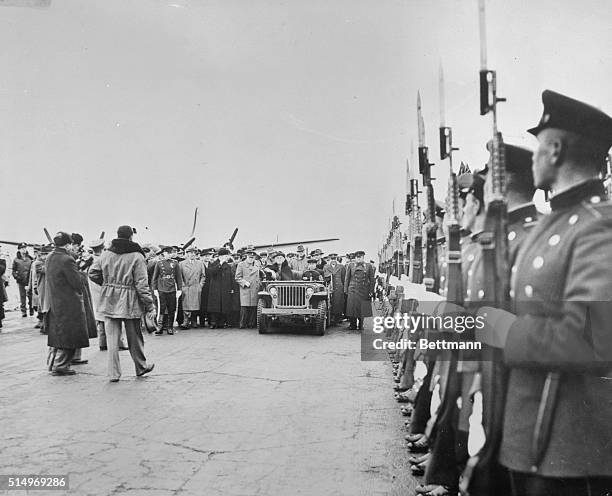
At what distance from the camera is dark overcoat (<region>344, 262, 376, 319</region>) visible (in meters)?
13.7

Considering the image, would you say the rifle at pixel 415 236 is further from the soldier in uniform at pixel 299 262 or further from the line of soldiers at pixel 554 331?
the soldier in uniform at pixel 299 262

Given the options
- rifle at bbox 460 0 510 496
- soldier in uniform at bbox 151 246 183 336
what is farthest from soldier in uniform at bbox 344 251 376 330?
rifle at bbox 460 0 510 496

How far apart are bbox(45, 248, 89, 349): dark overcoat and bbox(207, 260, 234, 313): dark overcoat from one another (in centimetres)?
599

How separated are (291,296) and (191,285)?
257 centimetres

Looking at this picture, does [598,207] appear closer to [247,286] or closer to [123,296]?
[123,296]

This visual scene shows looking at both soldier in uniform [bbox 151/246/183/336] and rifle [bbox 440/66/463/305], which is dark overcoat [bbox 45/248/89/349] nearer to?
soldier in uniform [bbox 151/246/183/336]

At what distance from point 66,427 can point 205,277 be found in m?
8.96

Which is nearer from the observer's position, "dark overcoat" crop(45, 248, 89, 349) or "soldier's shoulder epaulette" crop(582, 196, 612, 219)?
"soldier's shoulder epaulette" crop(582, 196, 612, 219)

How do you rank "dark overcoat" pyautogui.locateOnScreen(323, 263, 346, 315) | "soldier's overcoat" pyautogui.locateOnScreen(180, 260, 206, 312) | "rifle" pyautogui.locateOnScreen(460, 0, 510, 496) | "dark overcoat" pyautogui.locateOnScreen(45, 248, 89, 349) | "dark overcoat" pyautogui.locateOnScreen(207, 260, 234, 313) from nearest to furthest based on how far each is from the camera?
"rifle" pyautogui.locateOnScreen(460, 0, 510, 496), "dark overcoat" pyautogui.locateOnScreen(45, 248, 89, 349), "soldier's overcoat" pyautogui.locateOnScreen(180, 260, 206, 312), "dark overcoat" pyautogui.locateOnScreen(207, 260, 234, 313), "dark overcoat" pyautogui.locateOnScreen(323, 263, 346, 315)

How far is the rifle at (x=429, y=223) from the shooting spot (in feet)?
13.8

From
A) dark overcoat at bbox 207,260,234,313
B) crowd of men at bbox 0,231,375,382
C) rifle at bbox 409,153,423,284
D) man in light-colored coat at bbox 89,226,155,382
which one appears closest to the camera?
rifle at bbox 409,153,423,284

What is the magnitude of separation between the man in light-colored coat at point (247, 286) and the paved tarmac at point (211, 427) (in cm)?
449

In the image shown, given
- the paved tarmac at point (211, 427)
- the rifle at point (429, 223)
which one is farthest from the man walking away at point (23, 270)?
the rifle at point (429, 223)

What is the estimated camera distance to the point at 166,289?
13.0 metres
